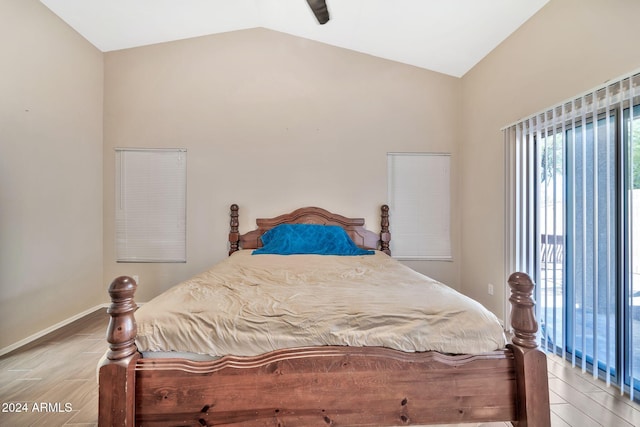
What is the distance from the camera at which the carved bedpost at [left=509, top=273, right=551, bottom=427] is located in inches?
44.7

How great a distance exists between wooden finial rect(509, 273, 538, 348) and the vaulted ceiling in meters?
2.24

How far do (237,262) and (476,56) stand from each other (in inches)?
123

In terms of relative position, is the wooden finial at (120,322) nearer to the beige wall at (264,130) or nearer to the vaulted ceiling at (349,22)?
the beige wall at (264,130)

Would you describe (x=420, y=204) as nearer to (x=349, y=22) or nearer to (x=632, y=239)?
(x=632, y=239)

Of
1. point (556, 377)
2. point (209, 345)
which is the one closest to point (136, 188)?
point (209, 345)

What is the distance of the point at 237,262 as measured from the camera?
2.47m

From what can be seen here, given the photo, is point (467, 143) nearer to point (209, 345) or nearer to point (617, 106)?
point (617, 106)

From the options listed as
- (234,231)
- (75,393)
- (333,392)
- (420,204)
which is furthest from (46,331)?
(420,204)

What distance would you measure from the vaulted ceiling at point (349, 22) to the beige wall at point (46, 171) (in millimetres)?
383

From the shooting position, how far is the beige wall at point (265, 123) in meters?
3.25

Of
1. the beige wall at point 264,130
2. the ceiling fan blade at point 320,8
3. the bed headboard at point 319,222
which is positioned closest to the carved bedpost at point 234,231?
the bed headboard at point 319,222

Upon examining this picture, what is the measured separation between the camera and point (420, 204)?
10.9 feet

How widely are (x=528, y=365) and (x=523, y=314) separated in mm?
198

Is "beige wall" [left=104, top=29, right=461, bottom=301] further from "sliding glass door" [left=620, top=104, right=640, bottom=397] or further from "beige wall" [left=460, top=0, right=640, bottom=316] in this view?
"sliding glass door" [left=620, top=104, right=640, bottom=397]
